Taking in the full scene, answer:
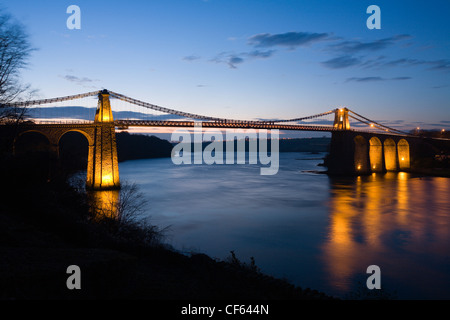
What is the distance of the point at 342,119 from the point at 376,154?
8441mm

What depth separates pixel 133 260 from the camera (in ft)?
16.7

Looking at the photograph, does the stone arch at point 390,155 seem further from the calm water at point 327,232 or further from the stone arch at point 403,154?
the calm water at point 327,232

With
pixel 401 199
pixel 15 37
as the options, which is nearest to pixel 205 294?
pixel 15 37

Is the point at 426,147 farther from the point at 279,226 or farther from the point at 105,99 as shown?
the point at 105,99

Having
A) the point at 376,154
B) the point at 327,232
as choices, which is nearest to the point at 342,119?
the point at 376,154

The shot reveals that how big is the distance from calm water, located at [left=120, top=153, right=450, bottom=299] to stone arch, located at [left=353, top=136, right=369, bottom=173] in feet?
49.9

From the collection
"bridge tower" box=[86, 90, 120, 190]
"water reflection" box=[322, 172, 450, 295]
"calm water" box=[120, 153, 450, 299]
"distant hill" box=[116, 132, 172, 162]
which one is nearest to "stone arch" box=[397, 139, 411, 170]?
"calm water" box=[120, 153, 450, 299]

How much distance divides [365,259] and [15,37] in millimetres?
14560

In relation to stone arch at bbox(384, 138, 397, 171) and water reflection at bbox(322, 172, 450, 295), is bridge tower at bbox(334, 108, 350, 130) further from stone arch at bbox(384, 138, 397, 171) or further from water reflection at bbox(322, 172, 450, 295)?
water reflection at bbox(322, 172, 450, 295)

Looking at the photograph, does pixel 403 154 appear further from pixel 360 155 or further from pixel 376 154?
pixel 360 155

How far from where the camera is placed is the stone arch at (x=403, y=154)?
55.1 metres

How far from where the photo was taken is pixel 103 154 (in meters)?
29.6

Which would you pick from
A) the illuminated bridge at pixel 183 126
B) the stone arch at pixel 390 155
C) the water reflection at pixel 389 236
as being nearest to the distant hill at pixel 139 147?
the illuminated bridge at pixel 183 126
